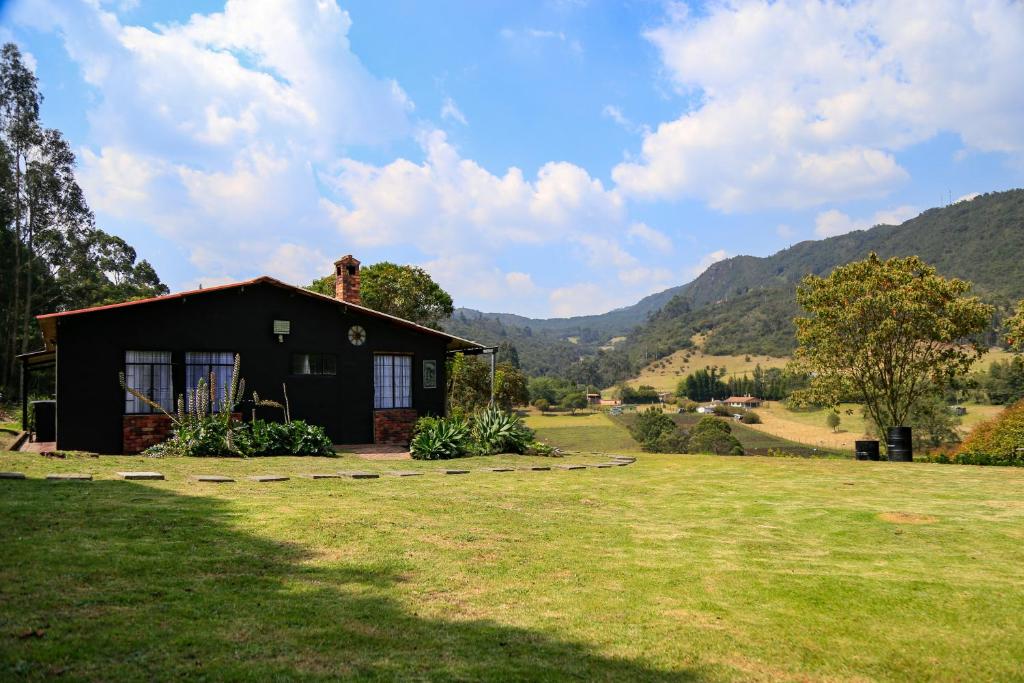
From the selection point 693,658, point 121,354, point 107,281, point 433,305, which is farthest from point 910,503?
point 107,281

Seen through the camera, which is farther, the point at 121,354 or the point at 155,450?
the point at 121,354

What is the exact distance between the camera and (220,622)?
14.8 feet

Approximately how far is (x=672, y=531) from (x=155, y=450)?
12.1 metres

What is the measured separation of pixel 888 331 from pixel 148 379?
23843 mm

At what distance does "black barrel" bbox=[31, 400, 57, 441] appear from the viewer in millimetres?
17609

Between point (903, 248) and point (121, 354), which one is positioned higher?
point (903, 248)

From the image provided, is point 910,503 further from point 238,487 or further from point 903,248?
point 903,248

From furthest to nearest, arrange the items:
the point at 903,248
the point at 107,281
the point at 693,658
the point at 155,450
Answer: the point at 903,248, the point at 107,281, the point at 155,450, the point at 693,658

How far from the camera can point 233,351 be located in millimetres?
18125

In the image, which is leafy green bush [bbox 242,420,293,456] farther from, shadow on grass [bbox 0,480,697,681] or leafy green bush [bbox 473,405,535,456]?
shadow on grass [bbox 0,480,697,681]

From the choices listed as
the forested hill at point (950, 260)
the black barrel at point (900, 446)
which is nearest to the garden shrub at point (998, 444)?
the black barrel at point (900, 446)

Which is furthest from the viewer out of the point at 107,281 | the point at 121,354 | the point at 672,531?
the point at 107,281

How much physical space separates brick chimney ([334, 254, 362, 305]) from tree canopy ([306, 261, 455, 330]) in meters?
22.0

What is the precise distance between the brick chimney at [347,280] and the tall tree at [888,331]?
1770 centimetres
